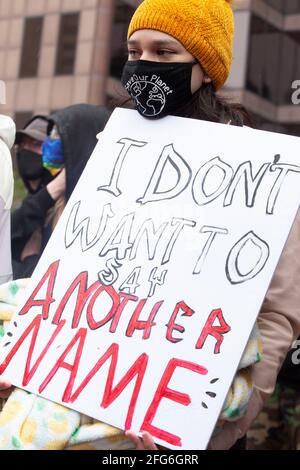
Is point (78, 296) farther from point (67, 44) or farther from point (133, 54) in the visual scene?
point (67, 44)

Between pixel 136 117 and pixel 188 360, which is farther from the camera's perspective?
pixel 136 117

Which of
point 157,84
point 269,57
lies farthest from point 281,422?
point 269,57

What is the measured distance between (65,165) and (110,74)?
9134mm

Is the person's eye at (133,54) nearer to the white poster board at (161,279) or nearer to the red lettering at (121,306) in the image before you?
the white poster board at (161,279)

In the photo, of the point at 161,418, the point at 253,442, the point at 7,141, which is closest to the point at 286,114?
the point at 253,442

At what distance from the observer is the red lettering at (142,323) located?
4.72ft

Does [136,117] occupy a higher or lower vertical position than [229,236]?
higher

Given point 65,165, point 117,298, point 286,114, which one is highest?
point 117,298

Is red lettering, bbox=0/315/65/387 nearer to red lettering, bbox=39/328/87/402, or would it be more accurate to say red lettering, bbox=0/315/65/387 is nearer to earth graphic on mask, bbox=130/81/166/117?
red lettering, bbox=39/328/87/402

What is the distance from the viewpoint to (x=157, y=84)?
1680 millimetres

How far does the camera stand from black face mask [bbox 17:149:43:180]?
3.44m

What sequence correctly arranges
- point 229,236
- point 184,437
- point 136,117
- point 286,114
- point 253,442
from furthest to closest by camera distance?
point 286,114
point 253,442
point 136,117
point 229,236
point 184,437
